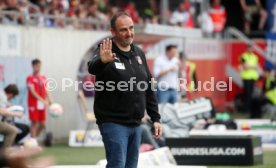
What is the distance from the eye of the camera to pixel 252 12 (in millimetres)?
36219

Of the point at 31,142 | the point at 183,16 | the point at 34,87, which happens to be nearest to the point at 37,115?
the point at 34,87

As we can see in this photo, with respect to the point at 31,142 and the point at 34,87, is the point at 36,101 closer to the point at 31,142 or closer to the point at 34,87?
the point at 34,87

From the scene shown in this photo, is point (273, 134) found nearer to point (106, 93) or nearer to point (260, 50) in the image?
point (106, 93)

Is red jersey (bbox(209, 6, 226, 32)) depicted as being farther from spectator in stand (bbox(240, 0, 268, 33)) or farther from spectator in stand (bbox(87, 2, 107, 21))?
spectator in stand (bbox(87, 2, 107, 21))

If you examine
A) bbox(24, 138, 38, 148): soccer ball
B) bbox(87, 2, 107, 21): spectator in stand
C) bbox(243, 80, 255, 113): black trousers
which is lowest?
bbox(243, 80, 255, 113): black trousers

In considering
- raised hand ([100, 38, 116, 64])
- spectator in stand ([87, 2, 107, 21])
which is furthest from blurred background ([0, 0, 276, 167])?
raised hand ([100, 38, 116, 64])

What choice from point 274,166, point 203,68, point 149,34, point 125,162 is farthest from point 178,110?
point 203,68

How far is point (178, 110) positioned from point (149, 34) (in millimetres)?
5203

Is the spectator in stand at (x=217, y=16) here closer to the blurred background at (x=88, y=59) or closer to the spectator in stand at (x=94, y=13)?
the blurred background at (x=88, y=59)

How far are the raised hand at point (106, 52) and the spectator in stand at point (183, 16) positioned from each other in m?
20.9

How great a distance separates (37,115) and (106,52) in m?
10.9

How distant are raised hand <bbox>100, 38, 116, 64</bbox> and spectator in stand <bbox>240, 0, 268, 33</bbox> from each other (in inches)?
1069

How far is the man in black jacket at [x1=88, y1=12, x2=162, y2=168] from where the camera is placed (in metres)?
8.49

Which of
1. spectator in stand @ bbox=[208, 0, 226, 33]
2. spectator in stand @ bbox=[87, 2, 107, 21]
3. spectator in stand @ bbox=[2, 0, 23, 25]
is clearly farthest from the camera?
spectator in stand @ bbox=[208, 0, 226, 33]
